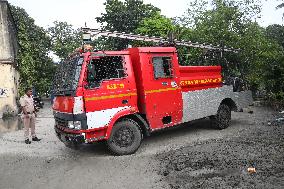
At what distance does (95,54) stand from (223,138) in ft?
14.0

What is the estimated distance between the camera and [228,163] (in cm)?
584

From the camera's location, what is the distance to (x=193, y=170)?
570cm

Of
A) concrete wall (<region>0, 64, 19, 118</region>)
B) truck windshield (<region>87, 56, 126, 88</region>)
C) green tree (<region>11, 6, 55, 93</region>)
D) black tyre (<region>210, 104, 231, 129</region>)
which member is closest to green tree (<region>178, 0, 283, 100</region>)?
black tyre (<region>210, 104, 231, 129</region>)

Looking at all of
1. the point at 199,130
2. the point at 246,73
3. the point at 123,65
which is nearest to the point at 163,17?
the point at 246,73

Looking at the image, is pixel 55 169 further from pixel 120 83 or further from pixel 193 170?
pixel 193 170

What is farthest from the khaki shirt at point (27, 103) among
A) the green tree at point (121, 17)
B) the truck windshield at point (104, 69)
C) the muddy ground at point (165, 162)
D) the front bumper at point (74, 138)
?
the green tree at point (121, 17)

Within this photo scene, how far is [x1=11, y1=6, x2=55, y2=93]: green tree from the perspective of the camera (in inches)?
924

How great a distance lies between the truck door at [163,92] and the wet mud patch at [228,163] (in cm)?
96

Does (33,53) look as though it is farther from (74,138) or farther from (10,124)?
(74,138)

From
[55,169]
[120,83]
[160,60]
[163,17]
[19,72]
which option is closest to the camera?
[55,169]

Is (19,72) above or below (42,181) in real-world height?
above

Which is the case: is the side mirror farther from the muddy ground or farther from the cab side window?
the muddy ground

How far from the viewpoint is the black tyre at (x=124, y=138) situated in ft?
23.2

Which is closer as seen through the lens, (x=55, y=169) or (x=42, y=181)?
(x=42, y=181)
